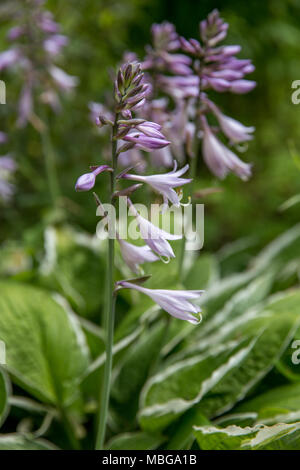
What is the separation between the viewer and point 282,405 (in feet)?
5.64

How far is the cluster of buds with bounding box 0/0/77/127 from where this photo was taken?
255cm

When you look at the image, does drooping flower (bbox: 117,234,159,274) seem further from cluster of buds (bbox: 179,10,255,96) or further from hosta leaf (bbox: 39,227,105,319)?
hosta leaf (bbox: 39,227,105,319)

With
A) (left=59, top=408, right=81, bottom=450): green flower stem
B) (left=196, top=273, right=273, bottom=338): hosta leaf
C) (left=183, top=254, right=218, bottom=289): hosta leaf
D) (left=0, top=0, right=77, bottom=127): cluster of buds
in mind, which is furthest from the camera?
(left=0, top=0, right=77, bottom=127): cluster of buds

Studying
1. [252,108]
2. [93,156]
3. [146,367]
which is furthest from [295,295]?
[252,108]

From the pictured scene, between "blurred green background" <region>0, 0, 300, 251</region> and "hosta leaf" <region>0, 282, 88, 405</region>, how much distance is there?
149cm

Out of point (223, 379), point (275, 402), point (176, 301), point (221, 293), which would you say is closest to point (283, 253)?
point (221, 293)

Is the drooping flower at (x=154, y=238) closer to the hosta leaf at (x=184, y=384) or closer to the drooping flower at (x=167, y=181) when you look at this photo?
the drooping flower at (x=167, y=181)

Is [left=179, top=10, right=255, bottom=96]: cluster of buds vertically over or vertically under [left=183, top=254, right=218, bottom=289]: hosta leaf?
over

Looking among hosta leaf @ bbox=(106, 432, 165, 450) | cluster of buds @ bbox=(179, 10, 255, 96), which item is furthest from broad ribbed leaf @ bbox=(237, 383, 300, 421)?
cluster of buds @ bbox=(179, 10, 255, 96)

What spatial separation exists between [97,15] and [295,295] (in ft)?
8.91

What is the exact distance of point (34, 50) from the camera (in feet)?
8.63

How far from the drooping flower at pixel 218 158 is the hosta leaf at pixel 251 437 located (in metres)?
0.84

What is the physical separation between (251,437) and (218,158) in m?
0.92

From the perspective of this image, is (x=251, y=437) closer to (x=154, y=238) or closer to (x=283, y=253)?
(x=154, y=238)
